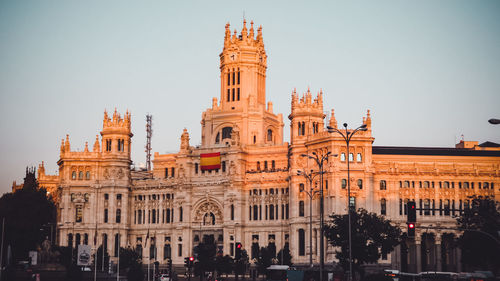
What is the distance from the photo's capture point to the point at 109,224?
526 feet

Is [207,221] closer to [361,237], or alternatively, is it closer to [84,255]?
[361,237]

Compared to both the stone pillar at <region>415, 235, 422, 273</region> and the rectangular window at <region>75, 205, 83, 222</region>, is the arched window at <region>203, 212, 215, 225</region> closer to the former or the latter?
the rectangular window at <region>75, 205, 83, 222</region>

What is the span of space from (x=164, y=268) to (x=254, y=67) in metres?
45.8

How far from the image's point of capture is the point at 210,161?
153 metres

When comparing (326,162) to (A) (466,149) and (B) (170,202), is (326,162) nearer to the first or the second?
(A) (466,149)

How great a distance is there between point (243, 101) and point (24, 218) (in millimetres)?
52380

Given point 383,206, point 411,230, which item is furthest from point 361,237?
point 411,230

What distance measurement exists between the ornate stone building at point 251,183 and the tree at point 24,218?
21.1 metres

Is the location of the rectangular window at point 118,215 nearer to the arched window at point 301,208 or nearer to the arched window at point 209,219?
the arched window at point 209,219

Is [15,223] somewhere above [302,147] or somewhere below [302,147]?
below

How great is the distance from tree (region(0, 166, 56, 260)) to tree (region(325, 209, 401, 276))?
51.5 meters

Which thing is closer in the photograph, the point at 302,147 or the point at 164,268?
the point at 302,147

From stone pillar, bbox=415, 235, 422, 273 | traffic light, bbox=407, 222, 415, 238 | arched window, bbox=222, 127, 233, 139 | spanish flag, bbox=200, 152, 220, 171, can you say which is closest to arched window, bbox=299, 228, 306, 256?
stone pillar, bbox=415, 235, 422, 273

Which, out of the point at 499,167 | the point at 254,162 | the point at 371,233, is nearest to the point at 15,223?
the point at 254,162
